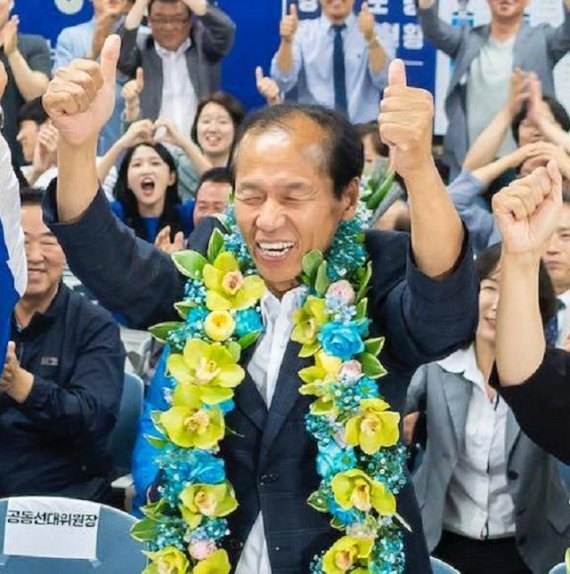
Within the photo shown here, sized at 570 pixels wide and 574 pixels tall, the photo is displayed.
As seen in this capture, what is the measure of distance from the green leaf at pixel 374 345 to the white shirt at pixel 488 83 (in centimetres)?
435

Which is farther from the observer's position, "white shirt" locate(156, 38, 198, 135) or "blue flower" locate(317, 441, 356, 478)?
"white shirt" locate(156, 38, 198, 135)

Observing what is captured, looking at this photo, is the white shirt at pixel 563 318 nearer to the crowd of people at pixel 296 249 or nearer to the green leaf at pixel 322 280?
the crowd of people at pixel 296 249

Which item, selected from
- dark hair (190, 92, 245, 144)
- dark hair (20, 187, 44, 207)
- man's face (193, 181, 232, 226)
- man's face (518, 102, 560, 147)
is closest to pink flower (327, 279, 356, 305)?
dark hair (20, 187, 44, 207)

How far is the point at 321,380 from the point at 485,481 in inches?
58.5

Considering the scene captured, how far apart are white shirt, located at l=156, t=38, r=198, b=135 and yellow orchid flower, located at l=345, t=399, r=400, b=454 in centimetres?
478

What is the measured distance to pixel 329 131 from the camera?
2.08m

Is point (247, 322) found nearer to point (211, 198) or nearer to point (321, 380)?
point (321, 380)

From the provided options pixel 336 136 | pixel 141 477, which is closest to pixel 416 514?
pixel 336 136

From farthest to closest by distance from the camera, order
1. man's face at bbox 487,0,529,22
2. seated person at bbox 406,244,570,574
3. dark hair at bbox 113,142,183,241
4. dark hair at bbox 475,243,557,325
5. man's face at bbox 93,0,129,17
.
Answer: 1. man's face at bbox 93,0,129,17
2. man's face at bbox 487,0,529,22
3. dark hair at bbox 113,142,183,241
4. seated person at bbox 406,244,570,574
5. dark hair at bbox 475,243,557,325

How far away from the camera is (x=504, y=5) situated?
6168 millimetres

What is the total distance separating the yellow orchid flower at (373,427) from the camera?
6.77 feet

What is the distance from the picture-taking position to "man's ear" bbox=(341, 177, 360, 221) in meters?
2.13

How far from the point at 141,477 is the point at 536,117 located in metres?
2.43

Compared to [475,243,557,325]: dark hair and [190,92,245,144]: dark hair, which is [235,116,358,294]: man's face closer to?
[475,243,557,325]: dark hair
